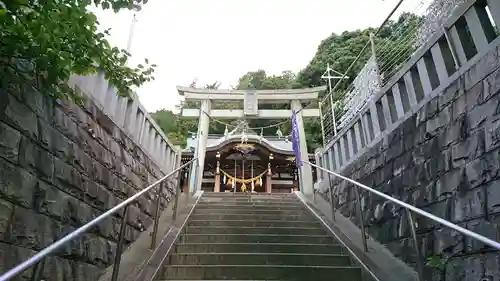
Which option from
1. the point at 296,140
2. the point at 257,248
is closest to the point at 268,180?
the point at 296,140

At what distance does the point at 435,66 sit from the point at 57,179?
125 inches

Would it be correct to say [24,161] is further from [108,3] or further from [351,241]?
[351,241]

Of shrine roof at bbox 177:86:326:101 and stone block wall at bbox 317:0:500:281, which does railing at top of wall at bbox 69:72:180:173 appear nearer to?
stone block wall at bbox 317:0:500:281

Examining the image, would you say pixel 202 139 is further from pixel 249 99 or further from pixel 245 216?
pixel 245 216

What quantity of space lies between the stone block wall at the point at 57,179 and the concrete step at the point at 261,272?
73 cm

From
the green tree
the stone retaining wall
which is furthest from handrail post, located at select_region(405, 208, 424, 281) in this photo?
the green tree

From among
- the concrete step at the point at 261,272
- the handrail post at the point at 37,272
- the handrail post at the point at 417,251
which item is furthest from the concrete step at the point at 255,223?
the handrail post at the point at 37,272

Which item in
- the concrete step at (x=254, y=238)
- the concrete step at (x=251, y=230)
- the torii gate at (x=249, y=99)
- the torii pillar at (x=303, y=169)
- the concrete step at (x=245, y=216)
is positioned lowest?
the concrete step at (x=254, y=238)

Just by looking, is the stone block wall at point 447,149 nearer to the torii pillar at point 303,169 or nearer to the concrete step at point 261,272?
the concrete step at point 261,272

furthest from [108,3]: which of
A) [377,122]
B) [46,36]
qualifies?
[377,122]

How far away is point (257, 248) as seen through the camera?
388 cm

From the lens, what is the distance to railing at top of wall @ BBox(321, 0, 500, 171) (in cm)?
249

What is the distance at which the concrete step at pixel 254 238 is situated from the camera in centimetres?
419

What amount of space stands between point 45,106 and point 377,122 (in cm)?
339
